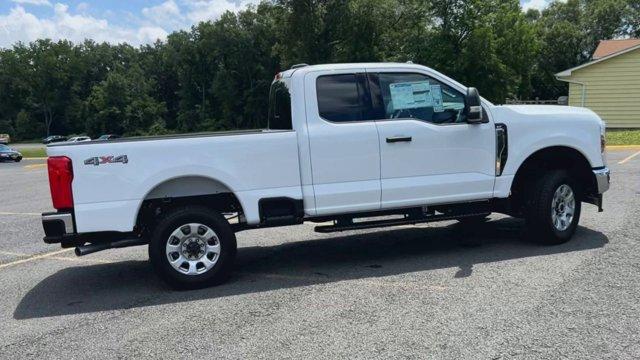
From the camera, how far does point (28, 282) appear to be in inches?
250

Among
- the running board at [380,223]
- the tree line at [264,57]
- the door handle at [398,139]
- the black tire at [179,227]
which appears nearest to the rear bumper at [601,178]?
the running board at [380,223]

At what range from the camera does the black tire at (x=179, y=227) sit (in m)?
5.57

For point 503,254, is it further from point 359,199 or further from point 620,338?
point 620,338

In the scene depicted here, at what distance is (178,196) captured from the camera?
231 inches

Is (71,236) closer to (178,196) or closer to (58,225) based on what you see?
(58,225)

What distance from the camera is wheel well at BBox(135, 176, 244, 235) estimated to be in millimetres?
5801

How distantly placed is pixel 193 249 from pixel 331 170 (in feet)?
5.34

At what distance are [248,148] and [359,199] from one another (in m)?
1.29

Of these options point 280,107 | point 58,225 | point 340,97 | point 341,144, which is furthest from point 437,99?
point 58,225

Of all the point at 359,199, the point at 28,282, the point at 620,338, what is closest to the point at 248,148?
the point at 359,199

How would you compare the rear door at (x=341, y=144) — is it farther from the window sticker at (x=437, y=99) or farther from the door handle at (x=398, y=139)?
the window sticker at (x=437, y=99)

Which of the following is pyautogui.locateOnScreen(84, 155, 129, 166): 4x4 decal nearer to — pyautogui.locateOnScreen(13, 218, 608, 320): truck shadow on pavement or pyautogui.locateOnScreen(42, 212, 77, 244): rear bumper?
pyautogui.locateOnScreen(42, 212, 77, 244): rear bumper

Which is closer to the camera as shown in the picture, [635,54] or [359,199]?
[359,199]

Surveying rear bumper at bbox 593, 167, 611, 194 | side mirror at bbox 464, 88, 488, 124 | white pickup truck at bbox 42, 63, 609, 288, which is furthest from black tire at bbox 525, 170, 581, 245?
side mirror at bbox 464, 88, 488, 124
